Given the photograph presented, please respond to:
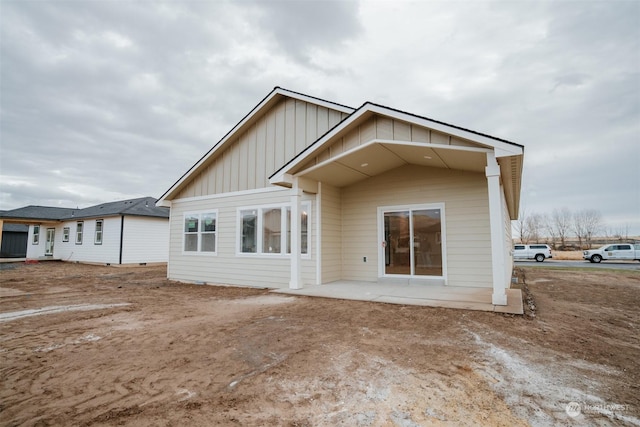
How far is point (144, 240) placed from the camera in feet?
60.6

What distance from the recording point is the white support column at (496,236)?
548cm

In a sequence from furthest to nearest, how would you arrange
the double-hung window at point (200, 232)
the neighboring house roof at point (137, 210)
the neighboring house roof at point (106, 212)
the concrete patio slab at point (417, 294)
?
the neighboring house roof at point (106, 212) < the neighboring house roof at point (137, 210) < the double-hung window at point (200, 232) < the concrete patio slab at point (417, 294)

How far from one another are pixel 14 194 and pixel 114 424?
216 ft

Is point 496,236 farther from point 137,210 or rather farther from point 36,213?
point 36,213

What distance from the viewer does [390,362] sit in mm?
3324

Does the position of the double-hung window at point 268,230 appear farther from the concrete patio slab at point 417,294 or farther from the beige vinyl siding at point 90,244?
the beige vinyl siding at point 90,244

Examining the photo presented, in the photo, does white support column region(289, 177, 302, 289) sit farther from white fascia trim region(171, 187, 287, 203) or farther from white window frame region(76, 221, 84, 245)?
white window frame region(76, 221, 84, 245)

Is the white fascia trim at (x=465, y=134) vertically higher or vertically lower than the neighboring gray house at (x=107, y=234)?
higher

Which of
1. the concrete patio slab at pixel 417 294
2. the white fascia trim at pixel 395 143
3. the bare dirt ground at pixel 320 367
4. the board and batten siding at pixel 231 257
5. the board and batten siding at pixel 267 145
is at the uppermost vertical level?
the board and batten siding at pixel 267 145

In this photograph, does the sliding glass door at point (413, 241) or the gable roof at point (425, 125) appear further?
the sliding glass door at point (413, 241)

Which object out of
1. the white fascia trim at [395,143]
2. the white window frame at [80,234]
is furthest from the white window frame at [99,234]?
the white fascia trim at [395,143]

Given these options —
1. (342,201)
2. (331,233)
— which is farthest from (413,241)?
(342,201)

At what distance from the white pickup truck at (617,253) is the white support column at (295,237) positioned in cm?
2688

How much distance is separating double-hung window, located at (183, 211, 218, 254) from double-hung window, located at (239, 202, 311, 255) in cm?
139
